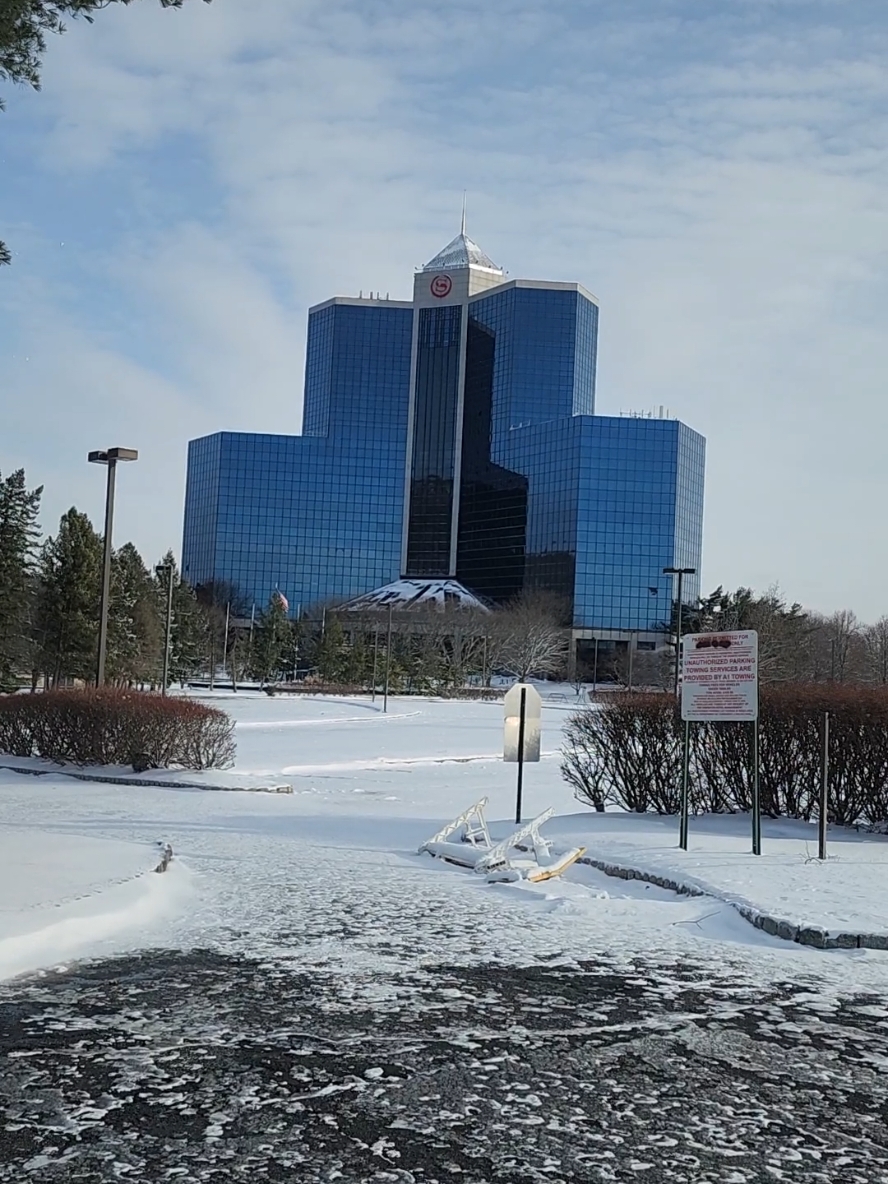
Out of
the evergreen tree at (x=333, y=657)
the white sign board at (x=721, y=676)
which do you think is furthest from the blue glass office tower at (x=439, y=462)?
the white sign board at (x=721, y=676)

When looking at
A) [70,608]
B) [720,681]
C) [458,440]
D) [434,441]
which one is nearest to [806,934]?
[720,681]

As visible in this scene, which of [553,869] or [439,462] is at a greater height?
[439,462]

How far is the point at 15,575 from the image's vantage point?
55.4 metres

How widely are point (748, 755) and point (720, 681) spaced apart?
2742 millimetres

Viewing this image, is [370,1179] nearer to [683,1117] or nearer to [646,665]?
[683,1117]

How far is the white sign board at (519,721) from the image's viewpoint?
54.7 ft

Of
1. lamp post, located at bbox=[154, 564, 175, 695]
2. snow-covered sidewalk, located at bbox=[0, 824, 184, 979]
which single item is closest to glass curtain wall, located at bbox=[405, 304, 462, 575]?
lamp post, located at bbox=[154, 564, 175, 695]

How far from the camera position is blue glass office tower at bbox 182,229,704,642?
134 m

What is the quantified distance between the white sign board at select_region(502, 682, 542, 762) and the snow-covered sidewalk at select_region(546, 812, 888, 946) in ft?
3.62

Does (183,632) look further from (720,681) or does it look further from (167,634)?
(720,681)

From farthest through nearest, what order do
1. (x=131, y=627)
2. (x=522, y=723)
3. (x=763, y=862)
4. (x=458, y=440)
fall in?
(x=458, y=440), (x=131, y=627), (x=522, y=723), (x=763, y=862)

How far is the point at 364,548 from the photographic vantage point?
506 feet

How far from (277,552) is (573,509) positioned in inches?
1591

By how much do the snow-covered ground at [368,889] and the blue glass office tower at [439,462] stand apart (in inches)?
4537
